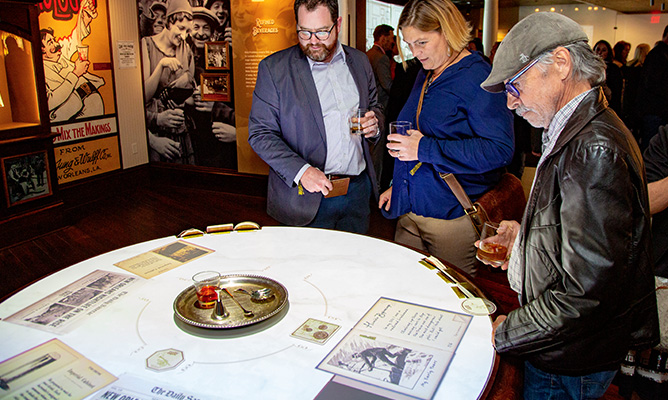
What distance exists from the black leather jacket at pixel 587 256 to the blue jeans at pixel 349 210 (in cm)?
141

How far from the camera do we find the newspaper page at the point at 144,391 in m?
1.08

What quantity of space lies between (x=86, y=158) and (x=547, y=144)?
522 cm

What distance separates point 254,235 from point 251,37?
147 inches

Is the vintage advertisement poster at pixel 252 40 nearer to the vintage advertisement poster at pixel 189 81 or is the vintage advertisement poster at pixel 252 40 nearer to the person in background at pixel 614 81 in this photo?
the vintage advertisement poster at pixel 189 81

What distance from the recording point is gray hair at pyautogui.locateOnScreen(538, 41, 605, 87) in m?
1.14

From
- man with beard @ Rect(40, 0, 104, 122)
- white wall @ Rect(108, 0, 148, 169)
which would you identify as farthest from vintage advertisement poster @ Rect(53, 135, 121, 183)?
man with beard @ Rect(40, 0, 104, 122)

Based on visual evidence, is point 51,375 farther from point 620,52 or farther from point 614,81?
point 620,52

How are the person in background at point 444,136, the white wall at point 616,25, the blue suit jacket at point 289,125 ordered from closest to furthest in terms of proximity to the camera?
the person in background at point 444,136, the blue suit jacket at point 289,125, the white wall at point 616,25

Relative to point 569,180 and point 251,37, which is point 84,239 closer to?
point 251,37

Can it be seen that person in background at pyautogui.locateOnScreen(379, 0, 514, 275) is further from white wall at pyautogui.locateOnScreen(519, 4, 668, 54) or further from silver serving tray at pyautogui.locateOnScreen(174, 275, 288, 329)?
white wall at pyautogui.locateOnScreen(519, 4, 668, 54)

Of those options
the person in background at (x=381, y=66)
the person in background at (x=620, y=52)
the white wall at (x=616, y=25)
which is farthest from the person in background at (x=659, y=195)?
the white wall at (x=616, y=25)

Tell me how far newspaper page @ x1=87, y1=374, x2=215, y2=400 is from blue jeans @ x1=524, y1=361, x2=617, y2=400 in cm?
78

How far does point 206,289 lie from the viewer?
1.45 metres

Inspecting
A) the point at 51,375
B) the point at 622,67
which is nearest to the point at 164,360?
the point at 51,375
